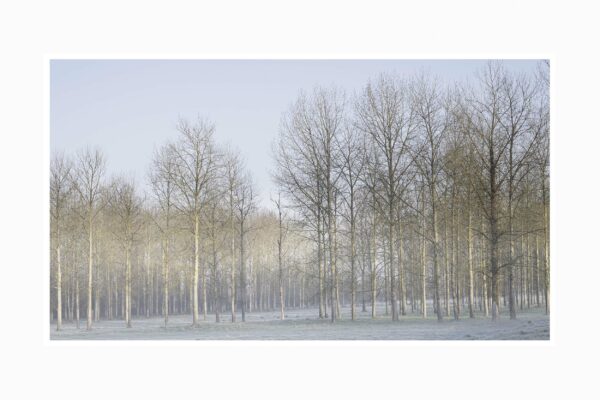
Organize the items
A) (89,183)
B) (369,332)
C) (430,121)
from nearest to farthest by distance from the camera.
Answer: (369,332) < (430,121) < (89,183)

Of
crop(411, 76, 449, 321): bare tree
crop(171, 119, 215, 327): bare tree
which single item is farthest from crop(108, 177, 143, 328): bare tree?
crop(411, 76, 449, 321): bare tree

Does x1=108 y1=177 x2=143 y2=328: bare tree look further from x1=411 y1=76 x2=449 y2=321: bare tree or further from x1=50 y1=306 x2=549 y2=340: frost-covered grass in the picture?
x1=411 y1=76 x2=449 y2=321: bare tree

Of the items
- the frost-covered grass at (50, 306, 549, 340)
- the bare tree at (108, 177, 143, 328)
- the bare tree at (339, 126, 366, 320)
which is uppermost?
the bare tree at (339, 126, 366, 320)

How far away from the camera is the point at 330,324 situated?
25453mm

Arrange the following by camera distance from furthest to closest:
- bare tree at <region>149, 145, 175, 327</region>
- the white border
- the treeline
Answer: bare tree at <region>149, 145, 175, 327</region>
the treeline
the white border

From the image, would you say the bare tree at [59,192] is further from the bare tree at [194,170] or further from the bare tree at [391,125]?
the bare tree at [391,125]

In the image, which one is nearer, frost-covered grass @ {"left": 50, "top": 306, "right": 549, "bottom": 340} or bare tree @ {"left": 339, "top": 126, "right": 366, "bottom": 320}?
frost-covered grass @ {"left": 50, "top": 306, "right": 549, "bottom": 340}

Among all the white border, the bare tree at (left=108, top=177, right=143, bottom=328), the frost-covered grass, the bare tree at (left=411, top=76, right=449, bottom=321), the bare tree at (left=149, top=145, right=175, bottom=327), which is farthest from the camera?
the bare tree at (left=108, top=177, right=143, bottom=328)
